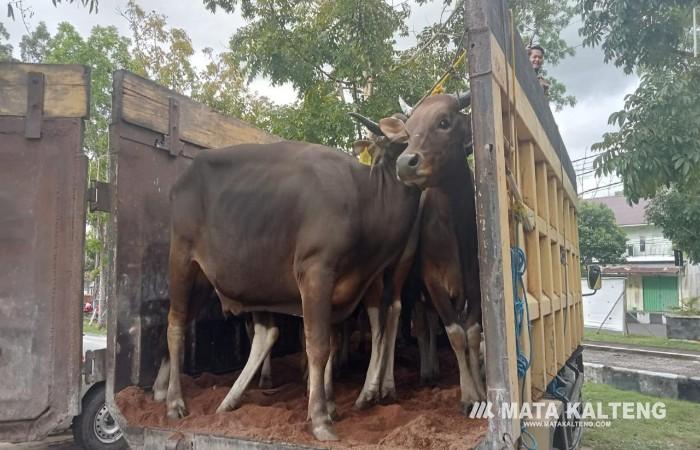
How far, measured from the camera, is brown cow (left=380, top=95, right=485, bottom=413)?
2980 millimetres

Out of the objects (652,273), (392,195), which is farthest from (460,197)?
(652,273)

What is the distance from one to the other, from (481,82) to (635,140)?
6.43 meters

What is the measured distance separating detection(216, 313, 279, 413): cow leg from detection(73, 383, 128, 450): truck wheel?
9.60ft

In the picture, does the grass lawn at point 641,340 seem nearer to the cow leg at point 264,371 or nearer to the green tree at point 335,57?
the green tree at point 335,57

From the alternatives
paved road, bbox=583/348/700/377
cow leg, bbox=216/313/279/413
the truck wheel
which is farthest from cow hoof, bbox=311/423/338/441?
paved road, bbox=583/348/700/377

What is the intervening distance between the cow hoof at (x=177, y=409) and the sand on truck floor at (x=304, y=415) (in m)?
0.04

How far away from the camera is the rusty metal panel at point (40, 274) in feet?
9.97

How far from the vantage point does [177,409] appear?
3.19 m

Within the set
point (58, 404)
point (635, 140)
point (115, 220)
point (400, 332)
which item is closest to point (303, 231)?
point (115, 220)

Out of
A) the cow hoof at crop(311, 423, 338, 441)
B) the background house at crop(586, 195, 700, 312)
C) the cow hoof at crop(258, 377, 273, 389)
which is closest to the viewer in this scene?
the cow hoof at crop(311, 423, 338, 441)

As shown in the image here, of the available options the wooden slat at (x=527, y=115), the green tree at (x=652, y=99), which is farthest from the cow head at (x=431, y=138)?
the green tree at (x=652, y=99)

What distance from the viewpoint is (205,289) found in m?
3.60

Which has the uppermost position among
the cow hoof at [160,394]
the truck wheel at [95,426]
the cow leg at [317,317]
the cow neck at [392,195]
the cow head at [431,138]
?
the cow head at [431,138]

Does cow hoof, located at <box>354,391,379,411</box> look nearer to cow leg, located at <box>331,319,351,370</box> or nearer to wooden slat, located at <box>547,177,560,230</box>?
cow leg, located at <box>331,319,351,370</box>
